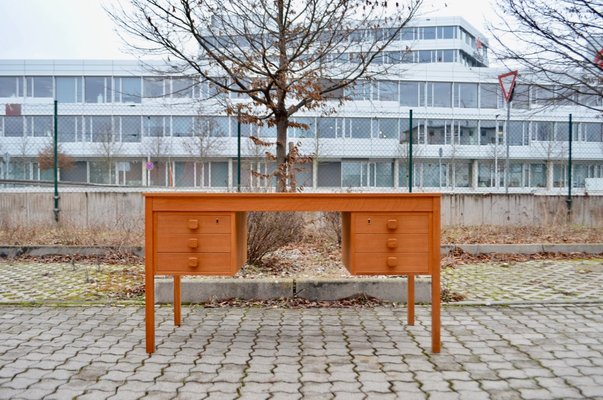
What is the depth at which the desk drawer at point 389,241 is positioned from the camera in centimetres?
343

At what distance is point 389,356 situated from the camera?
3.32 m

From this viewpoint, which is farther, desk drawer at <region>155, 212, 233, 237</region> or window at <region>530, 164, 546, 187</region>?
window at <region>530, 164, 546, 187</region>

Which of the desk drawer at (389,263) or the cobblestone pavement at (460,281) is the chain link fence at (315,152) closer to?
the cobblestone pavement at (460,281)

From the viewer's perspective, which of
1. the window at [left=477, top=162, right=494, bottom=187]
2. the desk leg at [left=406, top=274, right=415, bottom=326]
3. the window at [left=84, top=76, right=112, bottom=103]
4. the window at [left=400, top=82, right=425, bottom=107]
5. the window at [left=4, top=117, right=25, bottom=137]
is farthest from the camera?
the window at [left=84, top=76, right=112, bottom=103]

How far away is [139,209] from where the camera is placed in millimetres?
9289

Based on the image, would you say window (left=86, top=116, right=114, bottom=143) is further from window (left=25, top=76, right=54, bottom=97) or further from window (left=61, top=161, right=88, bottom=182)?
window (left=25, top=76, right=54, bottom=97)

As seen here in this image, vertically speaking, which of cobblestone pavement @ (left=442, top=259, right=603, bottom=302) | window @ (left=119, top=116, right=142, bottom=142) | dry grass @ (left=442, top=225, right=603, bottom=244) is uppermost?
window @ (left=119, top=116, right=142, bottom=142)

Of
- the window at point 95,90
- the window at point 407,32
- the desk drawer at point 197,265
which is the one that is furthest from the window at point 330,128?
the window at point 95,90

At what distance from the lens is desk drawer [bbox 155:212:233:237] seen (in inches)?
135

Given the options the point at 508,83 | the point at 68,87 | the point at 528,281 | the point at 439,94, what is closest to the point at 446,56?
the point at 439,94

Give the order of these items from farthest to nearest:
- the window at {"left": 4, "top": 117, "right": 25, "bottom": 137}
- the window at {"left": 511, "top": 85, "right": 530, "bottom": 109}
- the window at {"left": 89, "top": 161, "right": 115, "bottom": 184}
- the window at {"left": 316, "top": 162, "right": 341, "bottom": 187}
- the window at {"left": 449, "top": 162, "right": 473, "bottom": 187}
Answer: the window at {"left": 4, "top": 117, "right": 25, "bottom": 137}, the window at {"left": 89, "top": 161, "right": 115, "bottom": 184}, the window at {"left": 449, "top": 162, "right": 473, "bottom": 187}, the window at {"left": 316, "top": 162, "right": 341, "bottom": 187}, the window at {"left": 511, "top": 85, "right": 530, "bottom": 109}

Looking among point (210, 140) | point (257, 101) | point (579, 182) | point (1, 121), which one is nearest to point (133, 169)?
point (210, 140)

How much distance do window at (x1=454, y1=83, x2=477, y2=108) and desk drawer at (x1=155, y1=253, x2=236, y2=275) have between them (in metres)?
31.4

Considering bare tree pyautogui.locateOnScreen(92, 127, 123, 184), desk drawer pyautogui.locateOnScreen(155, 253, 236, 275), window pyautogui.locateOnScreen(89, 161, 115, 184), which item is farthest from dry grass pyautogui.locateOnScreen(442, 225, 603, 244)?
bare tree pyautogui.locateOnScreen(92, 127, 123, 184)
